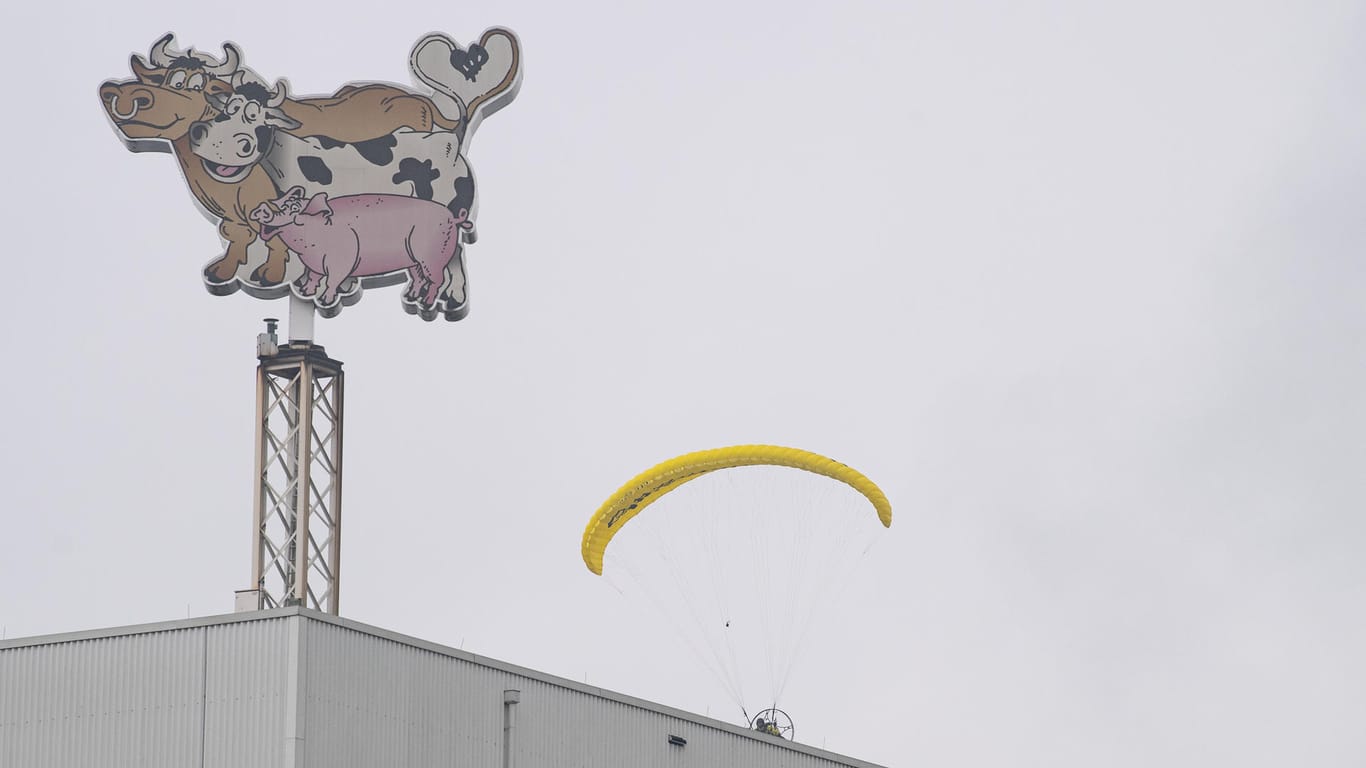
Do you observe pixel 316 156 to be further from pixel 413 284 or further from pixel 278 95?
pixel 413 284

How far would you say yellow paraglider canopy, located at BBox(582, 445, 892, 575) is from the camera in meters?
53.9

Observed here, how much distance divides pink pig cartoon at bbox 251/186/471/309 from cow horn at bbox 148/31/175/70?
3.81m

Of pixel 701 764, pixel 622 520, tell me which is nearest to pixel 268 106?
pixel 622 520

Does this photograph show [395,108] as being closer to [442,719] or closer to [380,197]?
[380,197]

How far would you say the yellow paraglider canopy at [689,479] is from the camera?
53.9 meters

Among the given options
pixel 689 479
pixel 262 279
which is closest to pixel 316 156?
pixel 262 279

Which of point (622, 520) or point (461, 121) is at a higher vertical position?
point (461, 121)

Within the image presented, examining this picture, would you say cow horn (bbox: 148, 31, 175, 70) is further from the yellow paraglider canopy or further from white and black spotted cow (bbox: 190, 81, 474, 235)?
the yellow paraglider canopy

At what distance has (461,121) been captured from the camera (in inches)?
2122

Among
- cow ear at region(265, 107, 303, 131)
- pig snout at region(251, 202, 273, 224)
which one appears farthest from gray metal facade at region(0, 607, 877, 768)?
cow ear at region(265, 107, 303, 131)

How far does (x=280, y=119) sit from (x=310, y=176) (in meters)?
1.39

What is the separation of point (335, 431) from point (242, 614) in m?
7.82

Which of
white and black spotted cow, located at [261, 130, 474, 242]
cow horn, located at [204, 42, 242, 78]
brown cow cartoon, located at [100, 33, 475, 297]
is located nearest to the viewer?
brown cow cartoon, located at [100, 33, 475, 297]

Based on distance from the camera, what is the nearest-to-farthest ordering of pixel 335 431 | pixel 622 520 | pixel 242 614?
pixel 242 614, pixel 335 431, pixel 622 520
